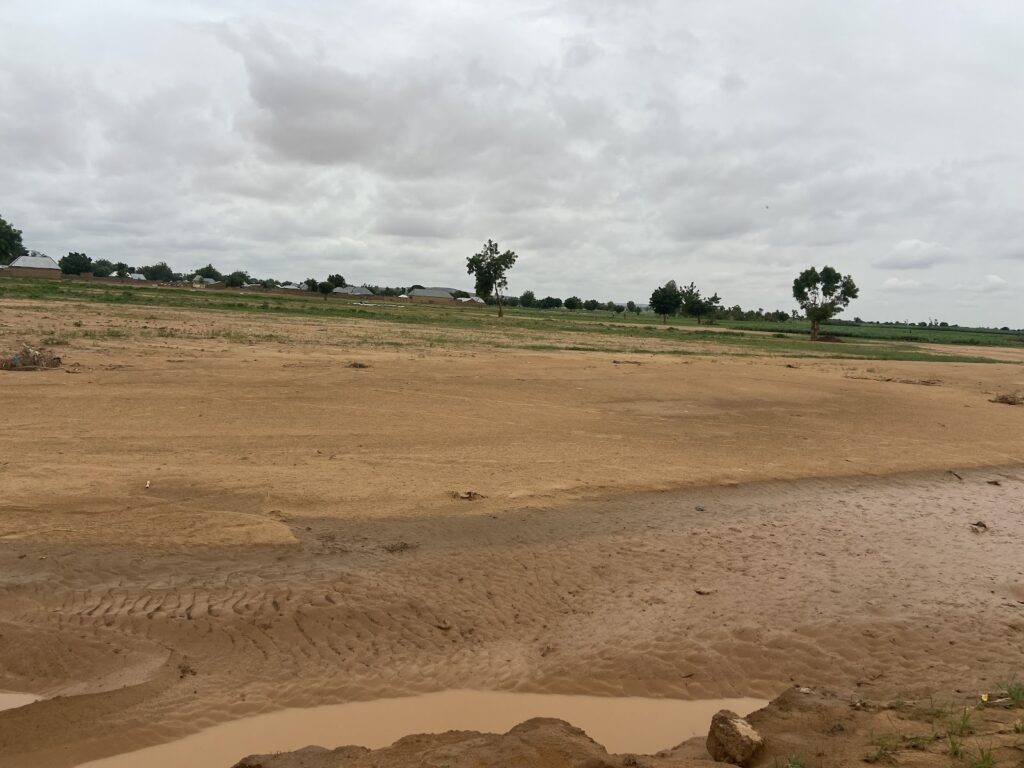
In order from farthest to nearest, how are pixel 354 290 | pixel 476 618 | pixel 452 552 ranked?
1. pixel 354 290
2. pixel 452 552
3. pixel 476 618

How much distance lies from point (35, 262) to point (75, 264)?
1209cm

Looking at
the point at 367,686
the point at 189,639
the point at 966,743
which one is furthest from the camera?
the point at 189,639

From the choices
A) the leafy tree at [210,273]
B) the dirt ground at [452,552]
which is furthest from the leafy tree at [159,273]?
the dirt ground at [452,552]

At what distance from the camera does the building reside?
296 ft

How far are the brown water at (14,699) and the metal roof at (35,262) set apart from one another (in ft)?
353

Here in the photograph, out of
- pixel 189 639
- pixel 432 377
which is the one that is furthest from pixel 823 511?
pixel 432 377

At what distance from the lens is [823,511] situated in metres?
9.52

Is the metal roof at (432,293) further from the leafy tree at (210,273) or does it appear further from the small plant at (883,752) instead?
the small plant at (883,752)

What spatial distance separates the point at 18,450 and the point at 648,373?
16.5m

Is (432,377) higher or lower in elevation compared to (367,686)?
higher

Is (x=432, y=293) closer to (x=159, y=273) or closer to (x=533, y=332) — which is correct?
(x=159, y=273)

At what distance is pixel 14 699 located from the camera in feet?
14.9

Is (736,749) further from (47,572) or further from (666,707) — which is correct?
(47,572)

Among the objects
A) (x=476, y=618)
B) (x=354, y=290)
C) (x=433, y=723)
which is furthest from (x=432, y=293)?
(x=433, y=723)
